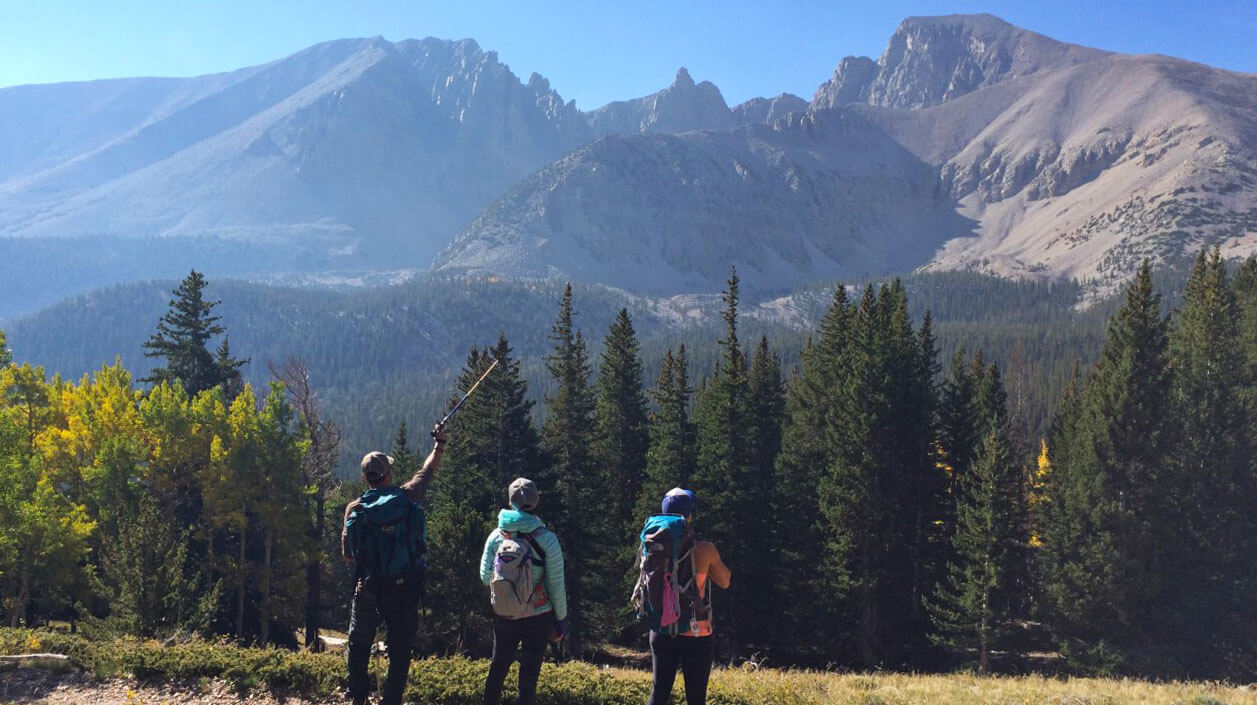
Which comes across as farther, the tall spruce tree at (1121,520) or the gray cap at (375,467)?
the tall spruce tree at (1121,520)

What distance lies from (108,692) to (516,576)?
762 cm

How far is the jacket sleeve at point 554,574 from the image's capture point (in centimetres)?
848

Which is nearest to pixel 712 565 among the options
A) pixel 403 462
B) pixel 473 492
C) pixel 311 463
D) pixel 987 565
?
pixel 987 565

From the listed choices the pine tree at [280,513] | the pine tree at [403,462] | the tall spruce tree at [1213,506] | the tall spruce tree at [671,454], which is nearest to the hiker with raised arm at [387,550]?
the tall spruce tree at [671,454]

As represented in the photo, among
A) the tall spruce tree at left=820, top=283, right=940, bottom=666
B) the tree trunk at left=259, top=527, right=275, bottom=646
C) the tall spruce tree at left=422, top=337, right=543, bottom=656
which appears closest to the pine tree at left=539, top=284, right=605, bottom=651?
the tall spruce tree at left=422, top=337, right=543, bottom=656

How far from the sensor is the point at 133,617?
19.3 metres

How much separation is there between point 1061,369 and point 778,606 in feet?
364

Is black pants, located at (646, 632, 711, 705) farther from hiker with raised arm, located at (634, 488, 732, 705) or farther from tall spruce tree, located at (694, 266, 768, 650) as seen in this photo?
tall spruce tree, located at (694, 266, 768, 650)

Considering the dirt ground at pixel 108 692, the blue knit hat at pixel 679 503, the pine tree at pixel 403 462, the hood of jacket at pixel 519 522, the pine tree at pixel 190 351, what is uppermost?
the pine tree at pixel 190 351

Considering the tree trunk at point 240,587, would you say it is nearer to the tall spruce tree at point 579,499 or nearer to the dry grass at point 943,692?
the tall spruce tree at point 579,499

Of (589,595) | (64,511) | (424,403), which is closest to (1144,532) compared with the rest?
(589,595)

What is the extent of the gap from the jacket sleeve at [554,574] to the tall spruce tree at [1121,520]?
30.5 meters

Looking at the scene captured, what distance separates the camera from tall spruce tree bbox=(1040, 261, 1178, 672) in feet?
103

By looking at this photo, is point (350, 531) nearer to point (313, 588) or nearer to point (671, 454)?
point (671, 454)
